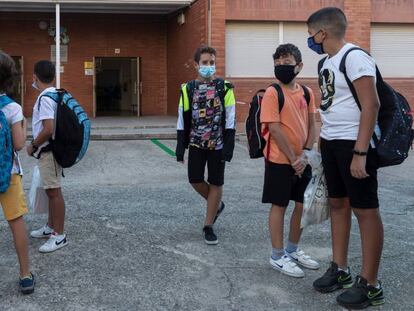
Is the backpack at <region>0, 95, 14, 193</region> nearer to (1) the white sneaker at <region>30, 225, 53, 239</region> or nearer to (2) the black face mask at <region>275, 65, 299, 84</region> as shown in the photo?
(1) the white sneaker at <region>30, 225, 53, 239</region>

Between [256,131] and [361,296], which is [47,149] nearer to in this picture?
[256,131]

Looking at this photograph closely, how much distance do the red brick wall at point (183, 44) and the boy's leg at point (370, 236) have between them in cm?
1277

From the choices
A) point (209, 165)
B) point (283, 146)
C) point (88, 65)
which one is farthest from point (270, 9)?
point (283, 146)

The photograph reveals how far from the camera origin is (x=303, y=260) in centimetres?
469

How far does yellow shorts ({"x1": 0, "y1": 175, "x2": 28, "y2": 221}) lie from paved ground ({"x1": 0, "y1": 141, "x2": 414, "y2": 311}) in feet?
1.91

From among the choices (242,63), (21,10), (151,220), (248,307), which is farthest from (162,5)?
(248,307)

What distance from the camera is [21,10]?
18.9 m

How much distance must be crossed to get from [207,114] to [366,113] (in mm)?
1964

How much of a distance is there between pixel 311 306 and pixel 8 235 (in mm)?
3161

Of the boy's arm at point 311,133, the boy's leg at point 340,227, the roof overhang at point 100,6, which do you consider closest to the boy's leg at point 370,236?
the boy's leg at point 340,227

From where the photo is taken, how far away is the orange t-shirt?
4383mm

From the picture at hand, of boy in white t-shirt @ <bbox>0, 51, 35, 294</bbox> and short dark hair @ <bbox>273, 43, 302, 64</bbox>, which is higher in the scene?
short dark hair @ <bbox>273, 43, 302, 64</bbox>

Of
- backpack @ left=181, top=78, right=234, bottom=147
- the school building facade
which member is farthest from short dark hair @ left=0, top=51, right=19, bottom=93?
the school building facade

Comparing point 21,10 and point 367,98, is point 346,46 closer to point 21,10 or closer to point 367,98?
point 367,98
